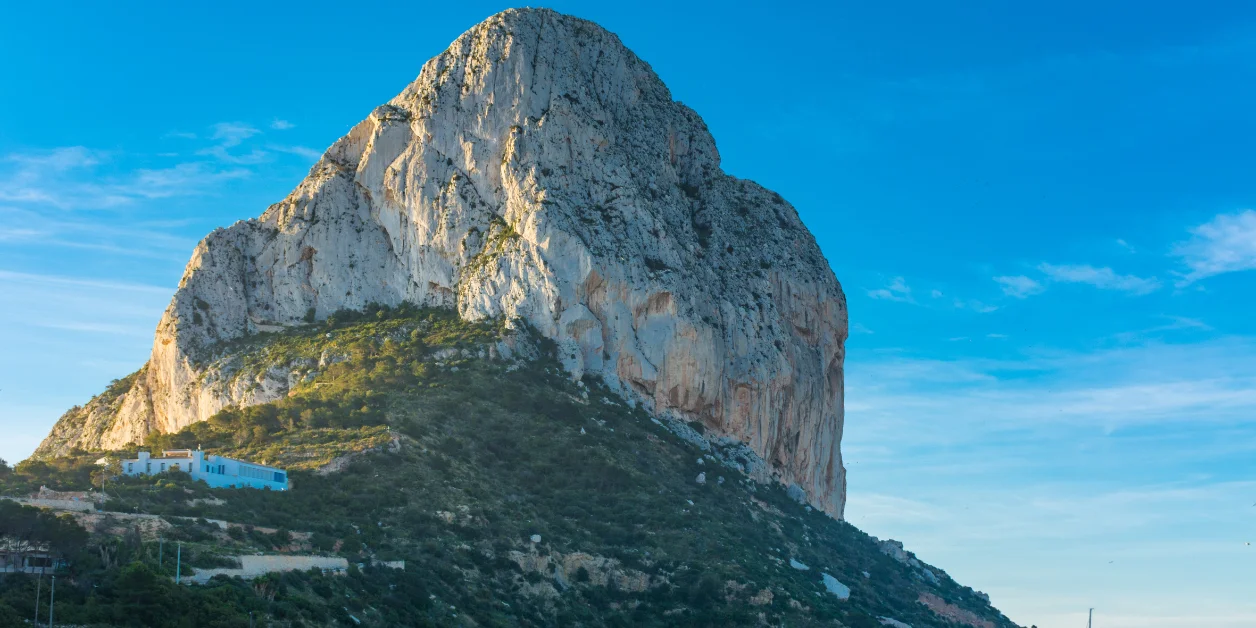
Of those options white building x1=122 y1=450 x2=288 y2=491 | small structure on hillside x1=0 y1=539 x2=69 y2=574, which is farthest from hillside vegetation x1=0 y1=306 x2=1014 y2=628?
white building x1=122 y1=450 x2=288 y2=491

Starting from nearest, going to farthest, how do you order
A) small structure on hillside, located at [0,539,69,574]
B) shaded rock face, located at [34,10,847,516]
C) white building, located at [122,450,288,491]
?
1. small structure on hillside, located at [0,539,69,574]
2. white building, located at [122,450,288,491]
3. shaded rock face, located at [34,10,847,516]

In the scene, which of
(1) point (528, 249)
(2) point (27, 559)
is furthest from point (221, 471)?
(1) point (528, 249)

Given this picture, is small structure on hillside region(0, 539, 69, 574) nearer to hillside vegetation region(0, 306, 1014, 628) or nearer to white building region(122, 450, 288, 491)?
hillside vegetation region(0, 306, 1014, 628)

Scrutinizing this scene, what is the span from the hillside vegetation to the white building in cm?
130

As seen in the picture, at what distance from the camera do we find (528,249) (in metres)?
91.4

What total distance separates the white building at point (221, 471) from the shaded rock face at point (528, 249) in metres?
18.6

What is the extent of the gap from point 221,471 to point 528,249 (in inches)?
1065

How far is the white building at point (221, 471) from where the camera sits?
70.1m

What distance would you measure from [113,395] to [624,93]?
4520cm

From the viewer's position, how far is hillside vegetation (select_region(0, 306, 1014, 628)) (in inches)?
2127

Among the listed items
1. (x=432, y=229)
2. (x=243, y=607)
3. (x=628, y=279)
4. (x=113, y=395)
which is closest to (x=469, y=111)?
(x=432, y=229)

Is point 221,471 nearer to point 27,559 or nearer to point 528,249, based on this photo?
point 27,559

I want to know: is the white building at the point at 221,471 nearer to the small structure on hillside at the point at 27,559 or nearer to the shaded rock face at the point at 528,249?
the shaded rock face at the point at 528,249

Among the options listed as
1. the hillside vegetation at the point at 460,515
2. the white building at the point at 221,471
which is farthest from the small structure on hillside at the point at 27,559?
the white building at the point at 221,471
